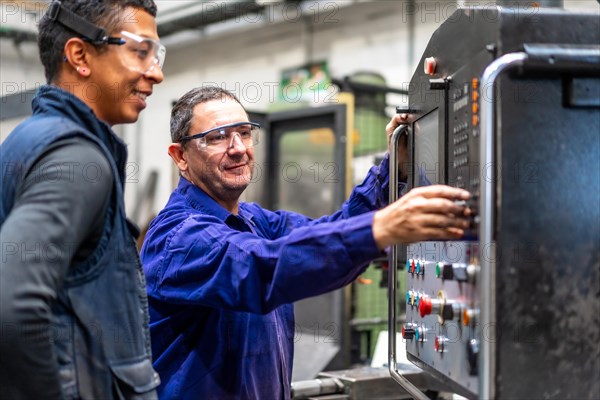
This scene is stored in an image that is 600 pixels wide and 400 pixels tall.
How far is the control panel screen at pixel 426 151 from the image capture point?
64.8 inches

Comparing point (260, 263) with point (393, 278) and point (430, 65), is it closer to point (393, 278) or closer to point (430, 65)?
point (393, 278)

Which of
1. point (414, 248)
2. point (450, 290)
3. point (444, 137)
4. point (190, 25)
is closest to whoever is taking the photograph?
point (450, 290)

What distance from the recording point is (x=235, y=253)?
5.05 ft

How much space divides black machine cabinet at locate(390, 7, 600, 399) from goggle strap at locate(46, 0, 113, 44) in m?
0.71

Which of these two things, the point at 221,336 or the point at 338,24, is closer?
the point at 221,336

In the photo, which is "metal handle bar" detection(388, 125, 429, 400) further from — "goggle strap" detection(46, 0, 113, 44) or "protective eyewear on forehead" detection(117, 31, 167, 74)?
"goggle strap" detection(46, 0, 113, 44)

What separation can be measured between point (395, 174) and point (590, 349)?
0.70 meters

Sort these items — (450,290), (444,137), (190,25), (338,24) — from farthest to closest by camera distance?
(190,25)
(338,24)
(444,137)
(450,290)

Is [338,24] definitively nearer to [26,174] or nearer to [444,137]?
[444,137]

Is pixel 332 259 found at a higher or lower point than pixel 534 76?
lower

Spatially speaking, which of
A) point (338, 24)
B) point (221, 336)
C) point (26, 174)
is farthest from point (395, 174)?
→ point (338, 24)

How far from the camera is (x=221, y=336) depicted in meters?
1.86

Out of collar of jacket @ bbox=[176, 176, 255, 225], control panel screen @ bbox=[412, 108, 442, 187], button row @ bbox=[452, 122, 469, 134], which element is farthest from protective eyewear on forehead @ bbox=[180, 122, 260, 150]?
button row @ bbox=[452, 122, 469, 134]

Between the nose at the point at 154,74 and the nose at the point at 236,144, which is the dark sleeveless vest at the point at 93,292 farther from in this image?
the nose at the point at 236,144
